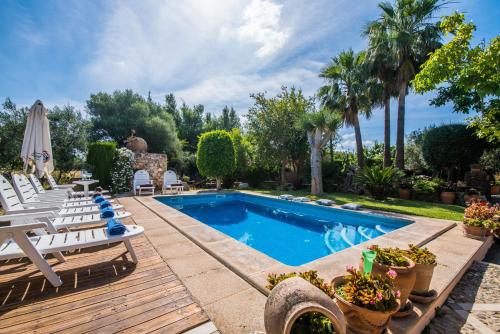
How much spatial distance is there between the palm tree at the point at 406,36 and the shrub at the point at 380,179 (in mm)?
2286

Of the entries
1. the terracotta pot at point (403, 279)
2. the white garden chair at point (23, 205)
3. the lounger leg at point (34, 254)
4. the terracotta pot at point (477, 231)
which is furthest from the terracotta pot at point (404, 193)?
the lounger leg at point (34, 254)

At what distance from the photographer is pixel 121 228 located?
2998 millimetres

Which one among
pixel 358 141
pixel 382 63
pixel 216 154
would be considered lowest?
pixel 216 154

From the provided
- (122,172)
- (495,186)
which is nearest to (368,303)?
(122,172)

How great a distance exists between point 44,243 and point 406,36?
579 inches

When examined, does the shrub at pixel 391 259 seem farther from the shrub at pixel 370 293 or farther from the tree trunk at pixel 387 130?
the tree trunk at pixel 387 130

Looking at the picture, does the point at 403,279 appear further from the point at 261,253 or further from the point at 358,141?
the point at 358,141

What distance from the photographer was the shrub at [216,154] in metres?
13.5

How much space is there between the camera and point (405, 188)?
34.5ft

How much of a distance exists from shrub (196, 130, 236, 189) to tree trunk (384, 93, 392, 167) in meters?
8.81

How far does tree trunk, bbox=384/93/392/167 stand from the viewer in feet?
40.3

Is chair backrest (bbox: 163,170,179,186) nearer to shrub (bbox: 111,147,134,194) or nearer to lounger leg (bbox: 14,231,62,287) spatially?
shrub (bbox: 111,147,134,194)

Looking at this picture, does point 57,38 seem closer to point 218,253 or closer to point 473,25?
point 218,253

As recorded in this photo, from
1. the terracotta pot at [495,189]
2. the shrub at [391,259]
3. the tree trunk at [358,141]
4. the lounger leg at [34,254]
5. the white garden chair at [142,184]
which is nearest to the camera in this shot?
the shrub at [391,259]
